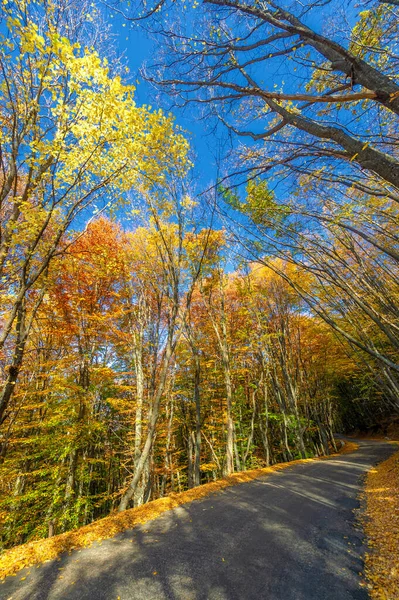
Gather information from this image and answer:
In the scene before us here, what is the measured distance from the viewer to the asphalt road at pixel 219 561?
99.0 inches

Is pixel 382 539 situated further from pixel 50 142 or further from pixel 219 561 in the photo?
pixel 50 142

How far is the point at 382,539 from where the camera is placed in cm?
355

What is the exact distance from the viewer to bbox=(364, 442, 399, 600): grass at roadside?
2521 millimetres

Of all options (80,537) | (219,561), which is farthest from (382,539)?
(80,537)

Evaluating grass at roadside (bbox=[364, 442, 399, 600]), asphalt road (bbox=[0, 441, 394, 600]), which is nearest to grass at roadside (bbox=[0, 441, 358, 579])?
asphalt road (bbox=[0, 441, 394, 600])

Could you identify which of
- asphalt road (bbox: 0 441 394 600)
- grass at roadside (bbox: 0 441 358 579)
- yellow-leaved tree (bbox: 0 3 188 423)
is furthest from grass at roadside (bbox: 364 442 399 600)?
yellow-leaved tree (bbox: 0 3 188 423)

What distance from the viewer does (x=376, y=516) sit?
4.47 meters

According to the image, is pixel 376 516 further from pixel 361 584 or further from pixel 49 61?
pixel 49 61

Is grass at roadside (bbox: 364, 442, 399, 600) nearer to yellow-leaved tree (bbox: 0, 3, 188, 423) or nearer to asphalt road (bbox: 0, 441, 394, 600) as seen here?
asphalt road (bbox: 0, 441, 394, 600)

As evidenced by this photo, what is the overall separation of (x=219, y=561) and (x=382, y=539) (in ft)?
8.35

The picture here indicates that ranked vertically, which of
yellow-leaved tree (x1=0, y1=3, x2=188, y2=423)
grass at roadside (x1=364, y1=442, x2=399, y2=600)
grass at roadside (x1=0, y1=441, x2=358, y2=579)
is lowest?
grass at roadside (x1=364, y1=442, x2=399, y2=600)

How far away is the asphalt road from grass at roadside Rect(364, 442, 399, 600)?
0.16m

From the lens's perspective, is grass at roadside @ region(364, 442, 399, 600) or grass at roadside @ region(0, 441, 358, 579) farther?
grass at roadside @ region(0, 441, 358, 579)

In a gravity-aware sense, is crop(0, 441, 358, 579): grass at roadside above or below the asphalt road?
above
